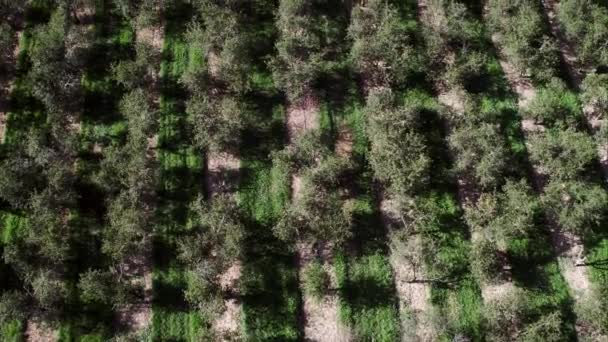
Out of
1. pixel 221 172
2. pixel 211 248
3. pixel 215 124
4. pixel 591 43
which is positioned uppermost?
pixel 591 43

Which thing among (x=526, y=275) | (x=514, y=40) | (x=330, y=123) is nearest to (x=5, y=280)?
(x=330, y=123)

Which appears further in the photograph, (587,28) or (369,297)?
(587,28)

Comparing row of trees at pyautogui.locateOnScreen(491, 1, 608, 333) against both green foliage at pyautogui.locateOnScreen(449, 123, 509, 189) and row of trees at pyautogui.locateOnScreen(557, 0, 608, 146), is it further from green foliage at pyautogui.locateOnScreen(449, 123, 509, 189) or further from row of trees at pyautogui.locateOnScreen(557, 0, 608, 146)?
green foliage at pyautogui.locateOnScreen(449, 123, 509, 189)

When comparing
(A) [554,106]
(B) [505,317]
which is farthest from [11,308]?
(A) [554,106]

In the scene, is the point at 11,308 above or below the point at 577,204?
below

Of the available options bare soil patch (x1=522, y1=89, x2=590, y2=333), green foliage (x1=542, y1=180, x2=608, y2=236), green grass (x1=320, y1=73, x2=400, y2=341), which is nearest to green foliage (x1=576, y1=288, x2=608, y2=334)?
bare soil patch (x1=522, y1=89, x2=590, y2=333)

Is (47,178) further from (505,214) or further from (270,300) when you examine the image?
(505,214)
